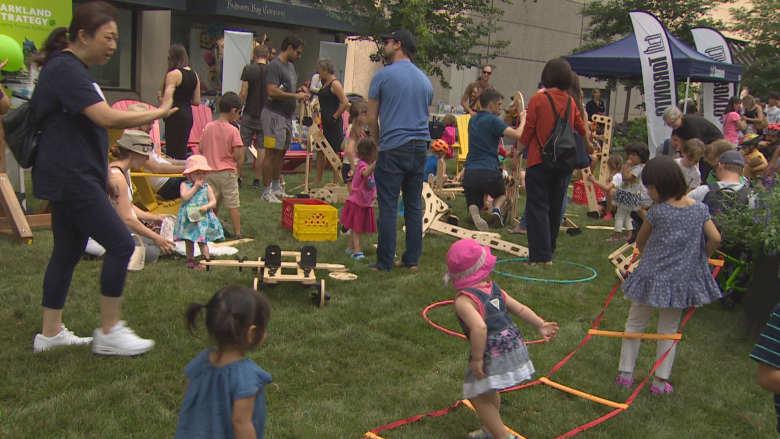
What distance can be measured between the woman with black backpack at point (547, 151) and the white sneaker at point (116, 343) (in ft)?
13.9

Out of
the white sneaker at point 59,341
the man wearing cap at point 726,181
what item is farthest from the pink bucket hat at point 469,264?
the man wearing cap at point 726,181

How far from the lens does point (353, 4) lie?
15.6 metres

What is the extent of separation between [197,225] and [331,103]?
466cm

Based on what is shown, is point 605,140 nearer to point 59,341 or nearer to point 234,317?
point 59,341

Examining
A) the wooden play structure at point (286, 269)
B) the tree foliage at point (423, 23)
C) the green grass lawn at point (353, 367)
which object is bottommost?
the green grass lawn at point (353, 367)

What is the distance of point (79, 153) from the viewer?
12.1 feet

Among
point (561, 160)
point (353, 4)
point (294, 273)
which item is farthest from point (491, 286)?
point (353, 4)

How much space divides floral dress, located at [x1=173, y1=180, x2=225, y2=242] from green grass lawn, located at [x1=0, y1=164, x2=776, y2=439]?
33 cm

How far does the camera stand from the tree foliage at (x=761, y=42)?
26969 millimetres

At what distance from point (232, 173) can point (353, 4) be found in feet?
31.0

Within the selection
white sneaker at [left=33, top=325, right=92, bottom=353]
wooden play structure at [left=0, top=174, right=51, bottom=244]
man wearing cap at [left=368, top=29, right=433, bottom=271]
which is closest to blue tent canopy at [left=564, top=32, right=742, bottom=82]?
man wearing cap at [left=368, top=29, right=433, bottom=271]

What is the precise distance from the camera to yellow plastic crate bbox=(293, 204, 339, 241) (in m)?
7.42

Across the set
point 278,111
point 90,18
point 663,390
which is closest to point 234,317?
point 90,18

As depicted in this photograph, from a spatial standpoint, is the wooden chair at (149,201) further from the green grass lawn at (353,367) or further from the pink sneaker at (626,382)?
the pink sneaker at (626,382)
